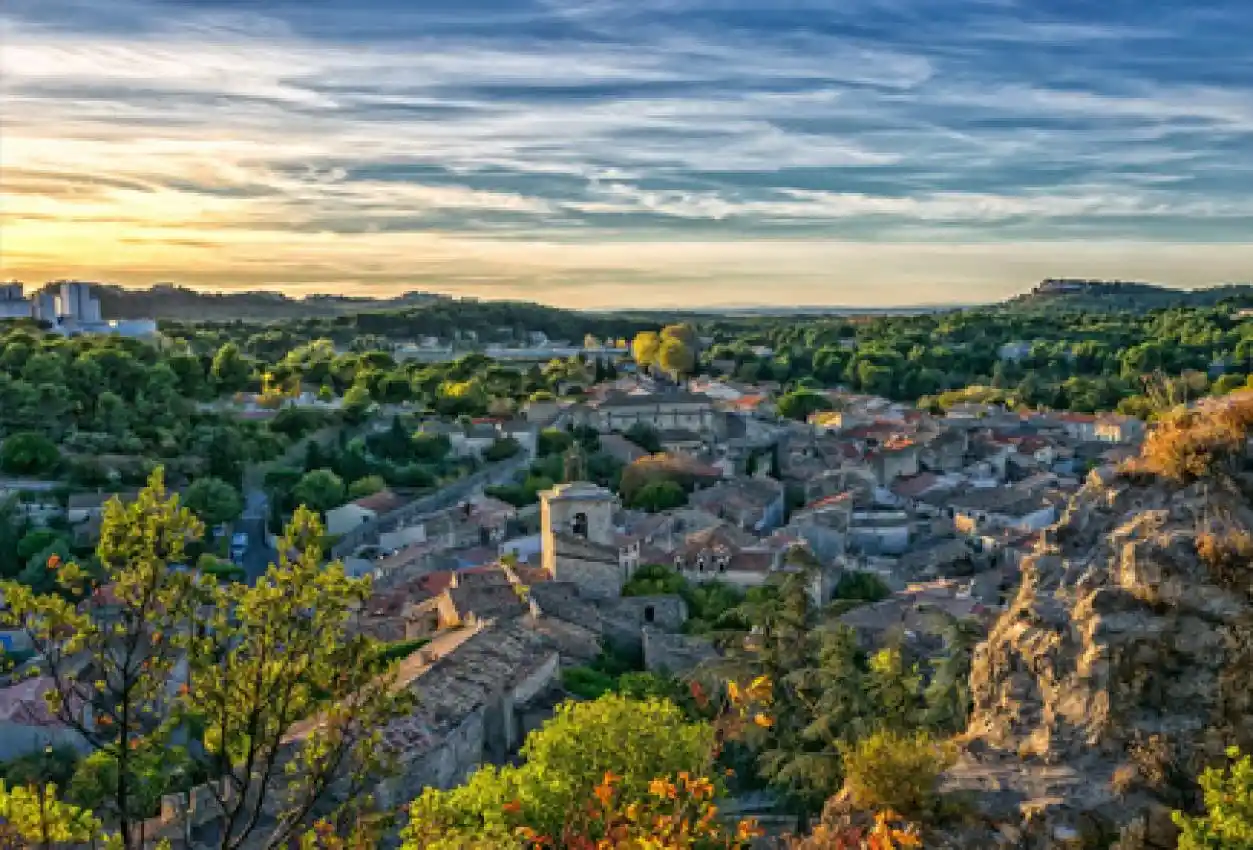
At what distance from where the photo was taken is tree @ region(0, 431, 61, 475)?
39438mm

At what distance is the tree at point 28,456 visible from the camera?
3944 centimetres

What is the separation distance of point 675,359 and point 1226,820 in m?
80.6

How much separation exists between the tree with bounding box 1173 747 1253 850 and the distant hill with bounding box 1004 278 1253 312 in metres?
156

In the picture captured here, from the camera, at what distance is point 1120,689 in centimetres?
833

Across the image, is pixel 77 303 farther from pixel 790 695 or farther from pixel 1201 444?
pixel 1201 444

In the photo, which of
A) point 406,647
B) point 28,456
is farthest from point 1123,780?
point 28,456

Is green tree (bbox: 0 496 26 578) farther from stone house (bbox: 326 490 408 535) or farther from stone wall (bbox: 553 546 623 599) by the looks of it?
stone wall (bbox: 553 546 623 599)

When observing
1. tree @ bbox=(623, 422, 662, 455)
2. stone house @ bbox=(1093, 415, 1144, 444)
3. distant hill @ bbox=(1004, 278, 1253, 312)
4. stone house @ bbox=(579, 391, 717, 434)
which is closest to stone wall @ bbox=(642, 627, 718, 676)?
tree @ bbox=(623, 422, 662, 455)

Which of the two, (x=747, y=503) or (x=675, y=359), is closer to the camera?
(x=747, y=503)

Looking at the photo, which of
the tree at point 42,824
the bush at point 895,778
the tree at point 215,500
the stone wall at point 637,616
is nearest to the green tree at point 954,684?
the bush at point 895,778

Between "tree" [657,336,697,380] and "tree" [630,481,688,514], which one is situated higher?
"tree" [657,336,697,380]

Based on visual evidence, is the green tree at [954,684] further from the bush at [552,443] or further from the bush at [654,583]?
the bush at [552,443]

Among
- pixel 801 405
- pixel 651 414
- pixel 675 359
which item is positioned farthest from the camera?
pixel 675 359

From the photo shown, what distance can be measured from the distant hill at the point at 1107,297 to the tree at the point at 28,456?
139 m
